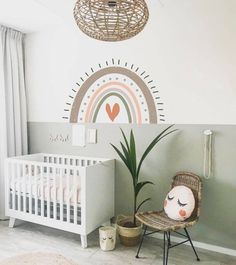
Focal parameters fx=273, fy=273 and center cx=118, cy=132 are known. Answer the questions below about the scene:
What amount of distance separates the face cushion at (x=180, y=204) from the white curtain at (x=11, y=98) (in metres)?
2.06

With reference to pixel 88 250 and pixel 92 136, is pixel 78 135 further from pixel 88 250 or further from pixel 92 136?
pixel 88 250

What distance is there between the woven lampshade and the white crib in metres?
1.33

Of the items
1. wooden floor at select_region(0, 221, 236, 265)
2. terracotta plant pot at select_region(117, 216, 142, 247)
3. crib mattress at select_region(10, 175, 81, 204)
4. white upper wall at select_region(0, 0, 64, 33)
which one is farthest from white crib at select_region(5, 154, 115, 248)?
white upper wall at select_region(0, 0, 64, 33)

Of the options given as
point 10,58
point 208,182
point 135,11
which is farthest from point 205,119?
point 10,58

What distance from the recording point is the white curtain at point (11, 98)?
3.30 metres

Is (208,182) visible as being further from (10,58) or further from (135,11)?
(10,58)

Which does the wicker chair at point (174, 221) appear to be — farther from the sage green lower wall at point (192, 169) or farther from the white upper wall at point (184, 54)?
the white upper wall at point (184, 54)

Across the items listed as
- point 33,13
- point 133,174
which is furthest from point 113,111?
point 33,13

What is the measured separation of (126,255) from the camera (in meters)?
2.47

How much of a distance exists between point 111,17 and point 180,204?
5.36 feet

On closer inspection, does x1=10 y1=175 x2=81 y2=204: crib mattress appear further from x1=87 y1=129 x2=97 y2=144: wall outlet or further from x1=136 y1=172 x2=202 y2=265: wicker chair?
x1=136 y1=172 x2=202 y2=265: wicker chair

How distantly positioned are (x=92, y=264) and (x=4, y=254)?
0.81 metres

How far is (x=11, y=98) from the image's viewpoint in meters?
3.41

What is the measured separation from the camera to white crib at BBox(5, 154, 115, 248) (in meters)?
2.59
